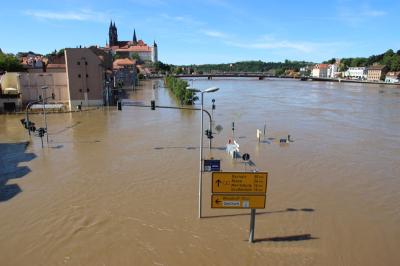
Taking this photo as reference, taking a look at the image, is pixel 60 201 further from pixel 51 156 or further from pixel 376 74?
pixel 376 74

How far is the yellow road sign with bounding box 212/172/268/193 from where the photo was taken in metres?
11.3

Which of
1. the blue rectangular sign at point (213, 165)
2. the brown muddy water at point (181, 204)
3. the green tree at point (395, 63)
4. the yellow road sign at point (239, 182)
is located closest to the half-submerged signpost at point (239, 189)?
the yellow road sign at point (239, 182)

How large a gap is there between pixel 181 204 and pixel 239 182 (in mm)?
5005

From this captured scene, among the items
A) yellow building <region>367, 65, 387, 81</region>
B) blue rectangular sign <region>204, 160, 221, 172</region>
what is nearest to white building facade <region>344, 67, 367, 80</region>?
yellow building <region>367, 65, 387, 81</region>

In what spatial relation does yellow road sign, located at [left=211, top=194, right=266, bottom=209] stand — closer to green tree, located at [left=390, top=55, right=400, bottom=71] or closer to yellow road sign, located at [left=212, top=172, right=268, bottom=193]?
yellow road sign, located at [left=212, top=172, right=268, bottom=193]

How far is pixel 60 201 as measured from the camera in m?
15.8

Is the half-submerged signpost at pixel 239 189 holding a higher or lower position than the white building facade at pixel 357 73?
lower

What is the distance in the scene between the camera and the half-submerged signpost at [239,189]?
446 inches

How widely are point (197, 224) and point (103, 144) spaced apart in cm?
1635

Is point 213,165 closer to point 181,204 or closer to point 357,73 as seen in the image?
point 181,204

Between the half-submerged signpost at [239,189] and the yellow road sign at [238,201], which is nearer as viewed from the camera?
the half-submerged signpost at [239,189]

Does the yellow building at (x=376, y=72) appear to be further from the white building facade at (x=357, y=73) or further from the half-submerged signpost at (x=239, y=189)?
the half-submerged signpost at (x=239, y=189)

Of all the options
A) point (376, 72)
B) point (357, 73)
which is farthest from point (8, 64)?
point (357, 73)

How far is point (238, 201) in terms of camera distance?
11547 millimetres
